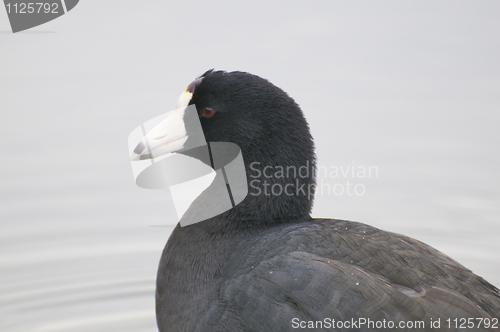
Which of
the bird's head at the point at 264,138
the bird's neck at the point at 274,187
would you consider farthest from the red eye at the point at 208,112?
the bird's neck at the point at 274,187

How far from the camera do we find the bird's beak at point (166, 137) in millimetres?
3281

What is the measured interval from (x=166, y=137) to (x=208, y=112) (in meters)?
0.26

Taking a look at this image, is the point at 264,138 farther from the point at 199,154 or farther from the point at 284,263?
the point at 284,263

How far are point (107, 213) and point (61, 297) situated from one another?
3.67ft

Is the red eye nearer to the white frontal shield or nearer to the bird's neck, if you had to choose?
the white frontal shield

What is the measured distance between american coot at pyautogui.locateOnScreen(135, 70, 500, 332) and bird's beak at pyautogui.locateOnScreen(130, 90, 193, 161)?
2 cm

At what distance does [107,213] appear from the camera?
5.52 m

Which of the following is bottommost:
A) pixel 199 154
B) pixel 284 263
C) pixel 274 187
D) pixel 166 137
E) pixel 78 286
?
pixel 78 286

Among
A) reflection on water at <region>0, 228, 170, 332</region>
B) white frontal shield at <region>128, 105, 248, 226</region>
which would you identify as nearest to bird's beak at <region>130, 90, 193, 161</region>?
white frontal shield at <region>128, 105, 248, 226</region>

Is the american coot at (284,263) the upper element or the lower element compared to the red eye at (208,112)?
lower

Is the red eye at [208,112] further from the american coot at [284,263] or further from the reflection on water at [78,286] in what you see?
the reflection on water at [78,286]

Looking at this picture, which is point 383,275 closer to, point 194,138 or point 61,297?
point 194,138

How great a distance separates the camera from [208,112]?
3.34 meters

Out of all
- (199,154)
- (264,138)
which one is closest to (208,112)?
(199,154)
